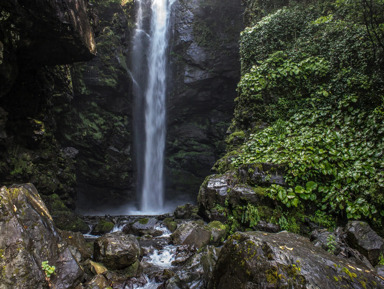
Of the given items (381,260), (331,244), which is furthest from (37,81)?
(381,260)

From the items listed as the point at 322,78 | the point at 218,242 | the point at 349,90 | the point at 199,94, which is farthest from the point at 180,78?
the point at 218,242

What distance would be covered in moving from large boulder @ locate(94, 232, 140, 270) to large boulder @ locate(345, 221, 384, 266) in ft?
13.7

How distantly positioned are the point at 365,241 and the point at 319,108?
13.9 ft

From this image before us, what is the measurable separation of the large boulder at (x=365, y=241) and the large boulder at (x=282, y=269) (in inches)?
Result: 66.3

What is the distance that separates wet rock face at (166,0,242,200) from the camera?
17.1 m

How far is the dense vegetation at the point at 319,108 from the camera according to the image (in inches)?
203

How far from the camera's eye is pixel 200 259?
4.41m


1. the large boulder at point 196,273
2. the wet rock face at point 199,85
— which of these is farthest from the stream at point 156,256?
the wet rock face at point 199,85

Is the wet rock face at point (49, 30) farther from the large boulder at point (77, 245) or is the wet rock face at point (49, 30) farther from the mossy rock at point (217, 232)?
the mossy rock at point (217, 232)

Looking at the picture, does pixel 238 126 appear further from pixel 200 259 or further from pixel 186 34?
pixel 186 34

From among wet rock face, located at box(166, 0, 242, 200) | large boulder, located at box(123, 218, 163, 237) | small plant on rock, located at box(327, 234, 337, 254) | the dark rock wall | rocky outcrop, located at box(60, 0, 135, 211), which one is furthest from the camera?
wet rock face, located at box(166, 0, 242, 200)

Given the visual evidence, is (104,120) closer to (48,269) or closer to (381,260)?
(48,269)

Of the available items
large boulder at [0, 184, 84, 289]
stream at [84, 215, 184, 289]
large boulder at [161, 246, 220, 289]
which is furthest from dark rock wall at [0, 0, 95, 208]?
large boulder at [161, 246, 220, 289]

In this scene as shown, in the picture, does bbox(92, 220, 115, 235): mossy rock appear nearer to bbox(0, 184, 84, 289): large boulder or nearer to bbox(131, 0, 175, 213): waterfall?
bbox(0, 184, 84, 289): large boulder
